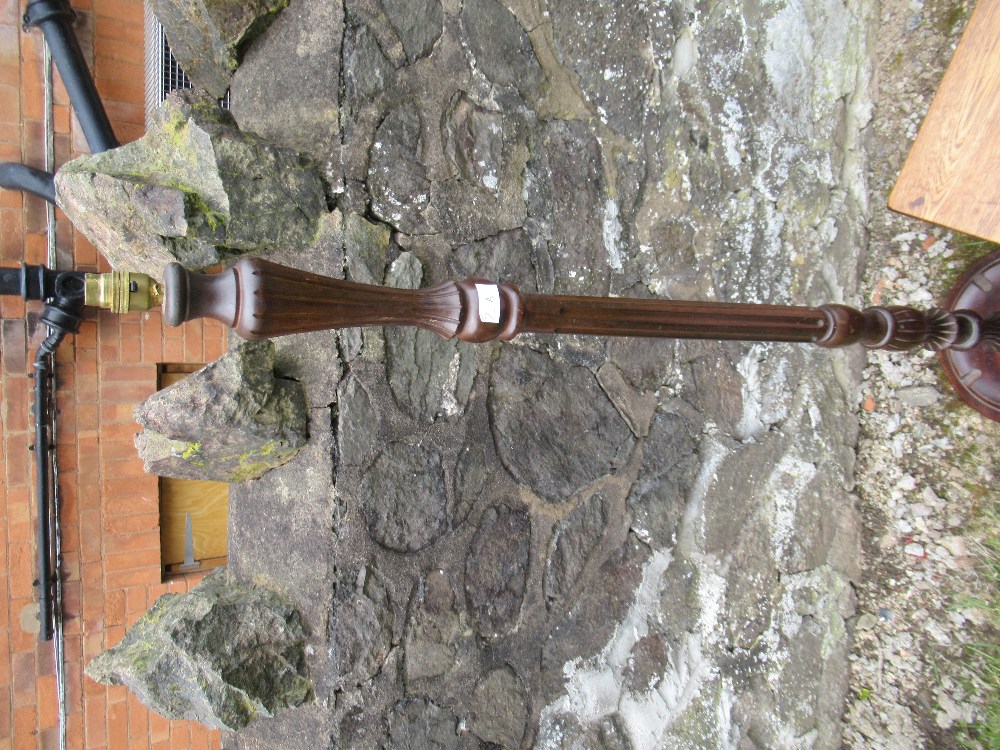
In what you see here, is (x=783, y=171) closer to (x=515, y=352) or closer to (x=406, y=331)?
(x=515, y=352)

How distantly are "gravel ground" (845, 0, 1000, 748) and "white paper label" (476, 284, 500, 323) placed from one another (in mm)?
1403

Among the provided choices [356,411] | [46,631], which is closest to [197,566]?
[46,631]

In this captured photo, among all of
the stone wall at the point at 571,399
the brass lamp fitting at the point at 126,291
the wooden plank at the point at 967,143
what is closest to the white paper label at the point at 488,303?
the stone wall at the point at 571,399

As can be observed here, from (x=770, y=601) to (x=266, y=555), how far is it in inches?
51.6

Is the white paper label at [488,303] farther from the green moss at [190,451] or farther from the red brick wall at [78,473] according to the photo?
the red brick wall at [78,473]

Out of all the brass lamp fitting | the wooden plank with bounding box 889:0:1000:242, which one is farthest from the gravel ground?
the brass lamp fitting

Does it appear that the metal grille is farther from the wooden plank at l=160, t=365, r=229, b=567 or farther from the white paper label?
the white paper label

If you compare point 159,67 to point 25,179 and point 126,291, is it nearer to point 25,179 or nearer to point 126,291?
point 25,179

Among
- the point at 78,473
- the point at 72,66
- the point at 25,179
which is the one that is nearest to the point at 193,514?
the point at 78,473

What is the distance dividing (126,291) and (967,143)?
1.75m

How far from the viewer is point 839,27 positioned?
2.04m

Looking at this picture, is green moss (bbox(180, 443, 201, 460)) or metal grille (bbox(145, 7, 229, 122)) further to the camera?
metal grille (bbox(145, 7, 229, 122))

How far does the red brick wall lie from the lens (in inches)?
104

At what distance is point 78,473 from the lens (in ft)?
9.12
